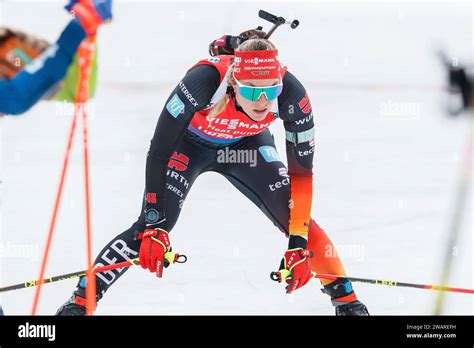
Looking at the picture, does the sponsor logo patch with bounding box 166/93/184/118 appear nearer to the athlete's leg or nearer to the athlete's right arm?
the athlete's right arm

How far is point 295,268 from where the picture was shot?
187 inches

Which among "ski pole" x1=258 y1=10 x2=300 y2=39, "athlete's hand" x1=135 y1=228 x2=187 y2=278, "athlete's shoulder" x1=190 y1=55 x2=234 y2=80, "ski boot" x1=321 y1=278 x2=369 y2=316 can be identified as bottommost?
"ski boot" x1=321 y1=278 x2=369 y2=316

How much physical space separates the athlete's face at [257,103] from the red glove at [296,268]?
69 cm

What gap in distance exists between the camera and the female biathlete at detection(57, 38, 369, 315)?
4715 millimetres

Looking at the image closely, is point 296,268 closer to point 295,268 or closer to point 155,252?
point 295,268

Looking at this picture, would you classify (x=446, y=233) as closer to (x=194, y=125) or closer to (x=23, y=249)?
(x=194, y=125)

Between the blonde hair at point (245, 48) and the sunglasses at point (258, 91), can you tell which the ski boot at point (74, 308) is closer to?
the blonde hair at point (245, 48)

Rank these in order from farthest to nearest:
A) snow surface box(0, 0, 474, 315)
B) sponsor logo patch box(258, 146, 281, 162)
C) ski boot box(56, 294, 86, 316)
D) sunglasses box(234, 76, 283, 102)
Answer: snow surface box(0, 0, 474, 315), sponsor logo patch box(258, 146, 281, 162), ski boot box(56, 294, 86, 316), sunglasses box(234, 76, 283, 102)

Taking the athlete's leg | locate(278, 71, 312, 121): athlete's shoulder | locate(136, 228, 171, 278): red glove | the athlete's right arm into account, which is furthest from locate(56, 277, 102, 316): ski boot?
locate(278, 71, 312, 121): athlete's shoulder

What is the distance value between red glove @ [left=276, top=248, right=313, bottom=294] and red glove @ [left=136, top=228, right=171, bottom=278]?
55 cm

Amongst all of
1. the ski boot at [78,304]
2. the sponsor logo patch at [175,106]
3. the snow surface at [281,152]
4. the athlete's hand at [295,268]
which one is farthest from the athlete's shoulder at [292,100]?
the ski boot at [78,304]

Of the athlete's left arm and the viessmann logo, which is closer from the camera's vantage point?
the viessmann logo

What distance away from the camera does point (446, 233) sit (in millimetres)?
6309

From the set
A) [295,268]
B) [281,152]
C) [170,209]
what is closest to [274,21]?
[170,209]
